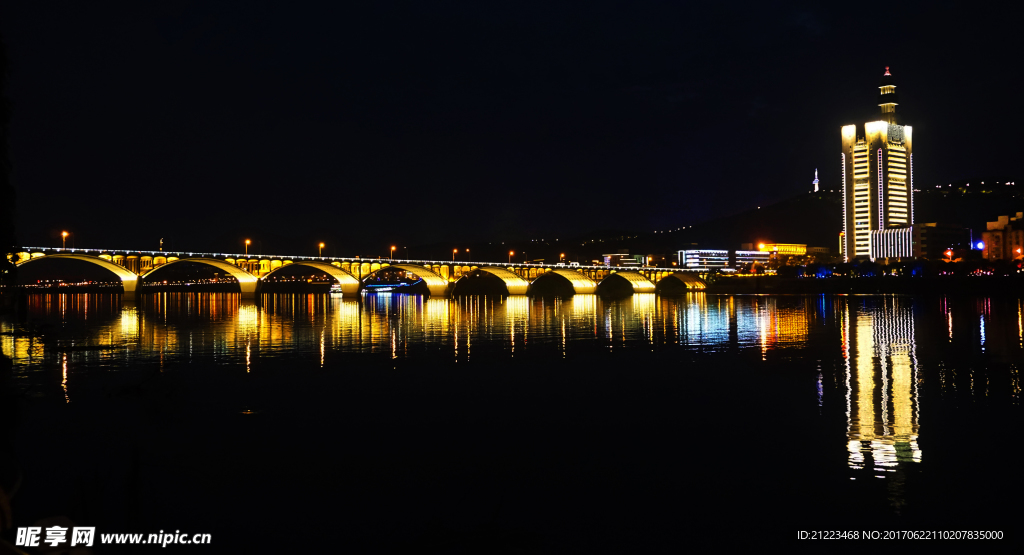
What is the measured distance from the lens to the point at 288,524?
30.5 feet

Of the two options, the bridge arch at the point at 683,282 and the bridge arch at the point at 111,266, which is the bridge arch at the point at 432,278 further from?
the bridge arch at the point at 683,282

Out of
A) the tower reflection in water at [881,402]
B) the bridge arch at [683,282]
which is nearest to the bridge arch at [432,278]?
the bridge arch at [683,282]

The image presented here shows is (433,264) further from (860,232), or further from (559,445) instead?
(860,232)

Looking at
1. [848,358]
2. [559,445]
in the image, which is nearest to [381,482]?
[559,445]

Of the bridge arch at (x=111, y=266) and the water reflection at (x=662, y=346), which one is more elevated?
the bridge arch at (x=111, y=266)

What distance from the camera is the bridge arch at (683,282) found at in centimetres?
13385

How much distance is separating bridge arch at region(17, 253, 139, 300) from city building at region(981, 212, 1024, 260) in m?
147

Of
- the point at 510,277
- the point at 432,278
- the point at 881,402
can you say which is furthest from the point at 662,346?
the point at 510,277

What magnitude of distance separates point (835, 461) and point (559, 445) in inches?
169

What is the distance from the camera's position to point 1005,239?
154 meters

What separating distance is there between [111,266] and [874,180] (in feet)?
563

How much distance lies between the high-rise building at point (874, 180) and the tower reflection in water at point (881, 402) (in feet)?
572

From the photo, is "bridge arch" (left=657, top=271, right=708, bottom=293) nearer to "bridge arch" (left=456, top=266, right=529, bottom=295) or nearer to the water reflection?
"bridge arch" (left=456, top=266, right=529, bottom=295)

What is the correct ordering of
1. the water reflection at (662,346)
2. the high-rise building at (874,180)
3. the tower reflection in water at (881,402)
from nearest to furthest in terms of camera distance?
1. the tower reflection in water at (881,402)
2. the water reflection at (662,346)
3. the high-rise building at (874,180)
